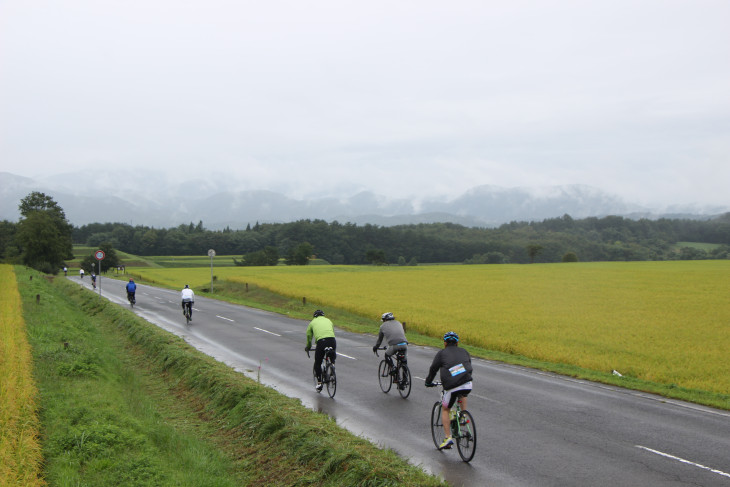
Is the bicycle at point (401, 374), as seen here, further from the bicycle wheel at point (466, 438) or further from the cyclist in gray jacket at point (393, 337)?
the bicycle wheel at point (466, 438)

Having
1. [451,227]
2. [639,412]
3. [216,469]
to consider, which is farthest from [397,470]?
[451,227]

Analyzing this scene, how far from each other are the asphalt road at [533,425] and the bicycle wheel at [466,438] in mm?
159

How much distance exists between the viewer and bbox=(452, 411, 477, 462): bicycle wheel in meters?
8.38

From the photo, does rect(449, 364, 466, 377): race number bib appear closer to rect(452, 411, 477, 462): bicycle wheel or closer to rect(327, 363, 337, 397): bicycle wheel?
rect(452, 411, 477, 462): bicycle wheel

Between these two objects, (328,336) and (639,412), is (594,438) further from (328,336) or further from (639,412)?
(328,336)

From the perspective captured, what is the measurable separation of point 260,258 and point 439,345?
106m

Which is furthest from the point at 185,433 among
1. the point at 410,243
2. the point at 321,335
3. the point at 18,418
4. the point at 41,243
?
the point at 410,243

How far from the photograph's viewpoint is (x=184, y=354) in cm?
1570

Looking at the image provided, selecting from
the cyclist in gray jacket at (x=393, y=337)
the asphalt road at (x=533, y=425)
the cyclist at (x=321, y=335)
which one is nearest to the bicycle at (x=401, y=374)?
the cyclist in gray jacket at (x=393, y=337)

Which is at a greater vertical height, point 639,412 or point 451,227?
point 451,227

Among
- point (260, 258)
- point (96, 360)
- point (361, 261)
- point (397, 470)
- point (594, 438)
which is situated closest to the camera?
point (397, 470)

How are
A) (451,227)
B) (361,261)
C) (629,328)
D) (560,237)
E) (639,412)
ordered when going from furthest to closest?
(451,227) < (560,237) < (361,261) < (629,328) < (639,412)

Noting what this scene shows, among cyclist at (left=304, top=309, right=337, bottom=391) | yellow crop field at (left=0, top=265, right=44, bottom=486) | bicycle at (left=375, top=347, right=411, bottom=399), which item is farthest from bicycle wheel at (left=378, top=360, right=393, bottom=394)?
yellow crop field at (left=0, top=265, right=44, bottom=486)

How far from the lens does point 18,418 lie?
315 inches
